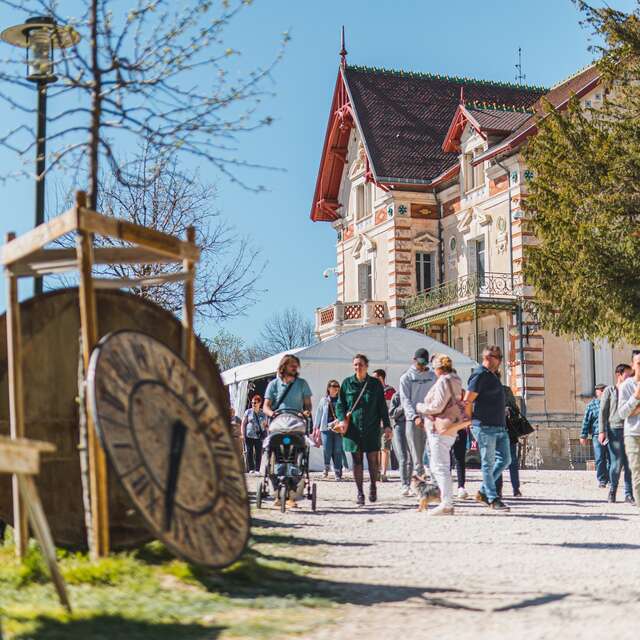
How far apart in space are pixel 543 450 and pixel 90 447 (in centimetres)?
2870

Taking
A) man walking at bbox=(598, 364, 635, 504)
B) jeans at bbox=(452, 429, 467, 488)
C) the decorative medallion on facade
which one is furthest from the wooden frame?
the decorative medallion on facade

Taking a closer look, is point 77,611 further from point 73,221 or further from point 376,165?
point 376,165

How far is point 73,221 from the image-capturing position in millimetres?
6602

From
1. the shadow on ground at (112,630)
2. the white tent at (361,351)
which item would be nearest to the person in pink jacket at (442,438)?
the shadow on ground at (112,630)

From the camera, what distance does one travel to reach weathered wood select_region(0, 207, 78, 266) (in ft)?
21.9

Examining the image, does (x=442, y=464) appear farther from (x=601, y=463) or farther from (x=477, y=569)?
(x=601, y=463)

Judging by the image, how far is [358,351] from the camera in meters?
27.6

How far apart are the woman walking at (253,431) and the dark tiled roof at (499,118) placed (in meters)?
16.6

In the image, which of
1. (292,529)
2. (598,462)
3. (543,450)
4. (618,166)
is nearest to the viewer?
(292,529)

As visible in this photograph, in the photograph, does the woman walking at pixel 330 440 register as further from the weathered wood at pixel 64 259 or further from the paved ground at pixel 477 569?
the weathered wood at pixel 64 259

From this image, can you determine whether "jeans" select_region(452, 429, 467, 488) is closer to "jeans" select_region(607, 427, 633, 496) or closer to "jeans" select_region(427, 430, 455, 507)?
"jeans" select_region(607, 427, 633, 496)

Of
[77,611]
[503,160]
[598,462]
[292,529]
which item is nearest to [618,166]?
[598,462]

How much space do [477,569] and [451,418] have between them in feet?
15.6

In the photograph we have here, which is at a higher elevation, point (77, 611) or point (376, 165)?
point (376, 165)
